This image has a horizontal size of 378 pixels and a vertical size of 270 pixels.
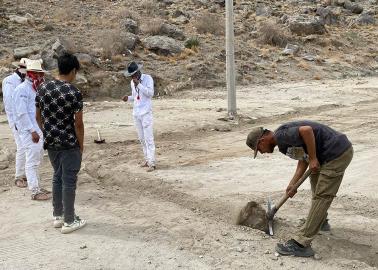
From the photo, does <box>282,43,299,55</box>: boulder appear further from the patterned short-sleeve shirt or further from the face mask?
the patterned short-sleeve shirt

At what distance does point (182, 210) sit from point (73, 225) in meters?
1.34

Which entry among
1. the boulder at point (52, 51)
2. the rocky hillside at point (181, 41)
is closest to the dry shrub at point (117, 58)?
the rocky hillside at point (181, 41)

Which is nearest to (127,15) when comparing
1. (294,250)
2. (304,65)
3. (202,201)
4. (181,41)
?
(181,41)

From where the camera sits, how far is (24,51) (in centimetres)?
1780

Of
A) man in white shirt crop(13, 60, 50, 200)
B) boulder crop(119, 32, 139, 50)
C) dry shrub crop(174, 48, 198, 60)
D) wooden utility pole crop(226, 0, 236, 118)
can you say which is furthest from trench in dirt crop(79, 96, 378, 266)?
dry shrub crop(174, 48, 198, 60)

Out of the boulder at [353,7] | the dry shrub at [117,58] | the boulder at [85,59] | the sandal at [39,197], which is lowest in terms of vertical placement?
the sandal at [39,197]

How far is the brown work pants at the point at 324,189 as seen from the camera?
4.79 metres

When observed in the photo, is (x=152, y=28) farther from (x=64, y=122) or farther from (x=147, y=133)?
(x=64, y=122)

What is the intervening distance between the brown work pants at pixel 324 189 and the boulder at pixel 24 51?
1466 cm

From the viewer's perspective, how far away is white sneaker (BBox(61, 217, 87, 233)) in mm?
5598

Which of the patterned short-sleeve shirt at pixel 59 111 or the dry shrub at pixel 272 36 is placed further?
the dry shrub at pixel 272 36

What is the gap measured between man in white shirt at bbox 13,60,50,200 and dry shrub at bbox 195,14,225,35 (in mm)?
20083

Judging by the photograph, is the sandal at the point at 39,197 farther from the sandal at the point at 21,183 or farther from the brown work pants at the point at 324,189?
the brown work pants at the point at 324,189

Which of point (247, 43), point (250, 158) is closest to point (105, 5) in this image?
point (247, 43)
